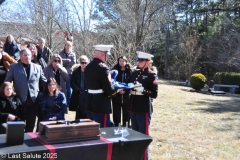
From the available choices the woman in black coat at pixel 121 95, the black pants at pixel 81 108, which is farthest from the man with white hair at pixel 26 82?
the woman in black coat at pixel 121 95

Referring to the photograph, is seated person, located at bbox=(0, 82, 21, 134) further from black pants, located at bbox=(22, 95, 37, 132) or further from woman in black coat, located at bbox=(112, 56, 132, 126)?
woman in black coat, located at bbox=(112, 56, 132, 126)

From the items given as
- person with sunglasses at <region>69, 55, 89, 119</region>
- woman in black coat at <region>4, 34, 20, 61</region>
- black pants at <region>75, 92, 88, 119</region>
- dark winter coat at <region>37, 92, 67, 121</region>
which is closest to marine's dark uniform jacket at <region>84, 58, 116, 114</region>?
dark winter coat at <region>37, 92, 67, 121</region>

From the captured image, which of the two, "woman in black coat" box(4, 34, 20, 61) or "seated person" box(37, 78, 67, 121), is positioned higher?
"woman in black coat" box(4, 34, 20, 61)

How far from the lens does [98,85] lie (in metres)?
4.05

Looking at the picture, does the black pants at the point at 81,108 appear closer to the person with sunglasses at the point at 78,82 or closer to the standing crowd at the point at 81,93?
the standing crowd at the point at 81,93

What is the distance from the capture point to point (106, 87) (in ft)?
13.0

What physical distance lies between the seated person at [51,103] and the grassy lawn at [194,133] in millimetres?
1636

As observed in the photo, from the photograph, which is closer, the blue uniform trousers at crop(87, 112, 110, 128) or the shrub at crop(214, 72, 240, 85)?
the blue uniform trousers at crop(87, 112, 110, 128)

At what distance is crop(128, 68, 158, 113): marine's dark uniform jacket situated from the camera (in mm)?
4199

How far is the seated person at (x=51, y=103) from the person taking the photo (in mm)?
4703

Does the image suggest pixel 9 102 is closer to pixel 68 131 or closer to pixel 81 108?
pixel 81 108

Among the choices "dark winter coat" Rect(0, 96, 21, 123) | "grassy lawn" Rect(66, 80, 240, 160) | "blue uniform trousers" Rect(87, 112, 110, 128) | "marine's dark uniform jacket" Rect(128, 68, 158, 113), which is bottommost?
"grassy lawn" Rect(66, 80, 240, 160)

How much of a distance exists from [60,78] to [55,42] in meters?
14.2

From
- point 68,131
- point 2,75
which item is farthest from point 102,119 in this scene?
point 2,75
